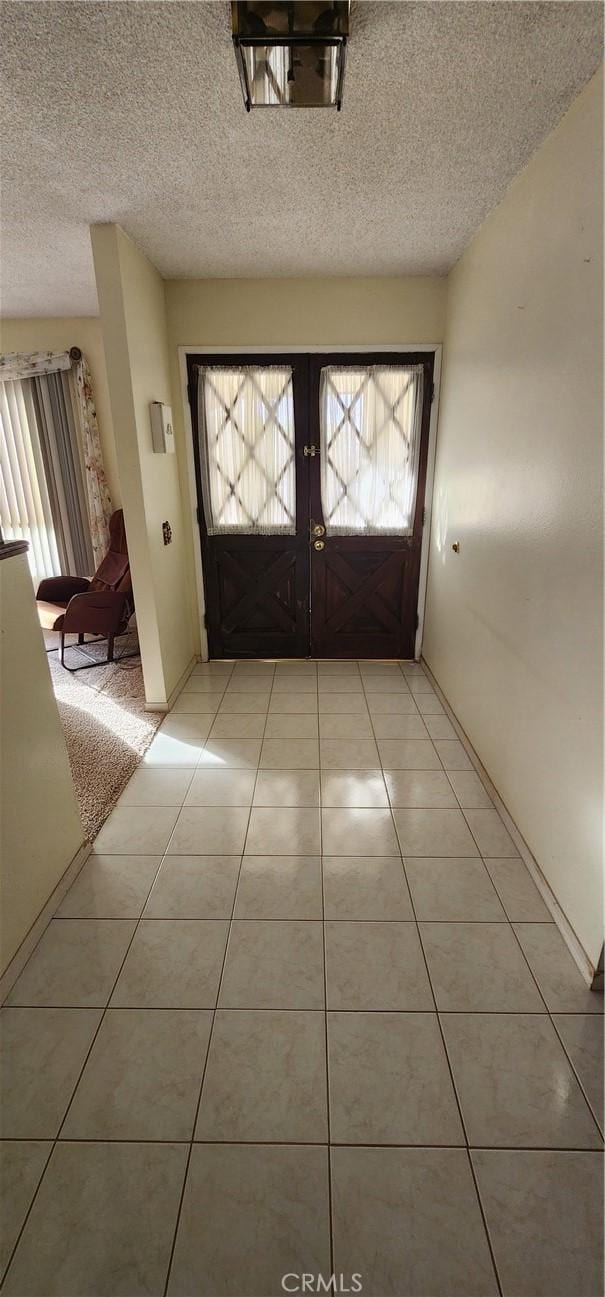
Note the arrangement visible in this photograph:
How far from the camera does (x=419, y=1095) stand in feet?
3.95

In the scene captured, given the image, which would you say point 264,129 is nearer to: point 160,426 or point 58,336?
point 160,426

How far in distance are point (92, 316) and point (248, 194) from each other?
8.29 feet

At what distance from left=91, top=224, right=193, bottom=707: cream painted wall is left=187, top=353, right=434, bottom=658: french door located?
0.30 m

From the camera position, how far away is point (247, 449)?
10.9ft

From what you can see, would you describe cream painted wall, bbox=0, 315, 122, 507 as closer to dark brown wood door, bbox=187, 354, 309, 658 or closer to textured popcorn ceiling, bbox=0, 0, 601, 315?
dark brown wood door, bbox=187, 354, 309, 658

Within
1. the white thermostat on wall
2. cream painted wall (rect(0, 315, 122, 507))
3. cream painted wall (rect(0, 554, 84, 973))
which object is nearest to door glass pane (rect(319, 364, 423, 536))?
the white thermostat on wall

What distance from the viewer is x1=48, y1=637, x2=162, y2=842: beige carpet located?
2.30 m

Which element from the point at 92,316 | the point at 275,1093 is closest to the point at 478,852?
the point at 275,1093

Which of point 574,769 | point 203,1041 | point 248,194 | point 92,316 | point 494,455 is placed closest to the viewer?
point 203,1041

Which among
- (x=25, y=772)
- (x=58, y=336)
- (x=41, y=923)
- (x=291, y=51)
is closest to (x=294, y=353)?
(x=291, y=51)

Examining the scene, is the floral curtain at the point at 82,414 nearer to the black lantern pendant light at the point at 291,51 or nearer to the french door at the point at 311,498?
the french door at the point at 311,498

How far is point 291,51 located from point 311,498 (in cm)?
212

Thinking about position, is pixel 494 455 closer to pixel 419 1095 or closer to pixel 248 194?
pixel 248 194

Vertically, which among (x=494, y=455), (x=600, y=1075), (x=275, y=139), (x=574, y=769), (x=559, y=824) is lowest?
(x=600, y=1075)
